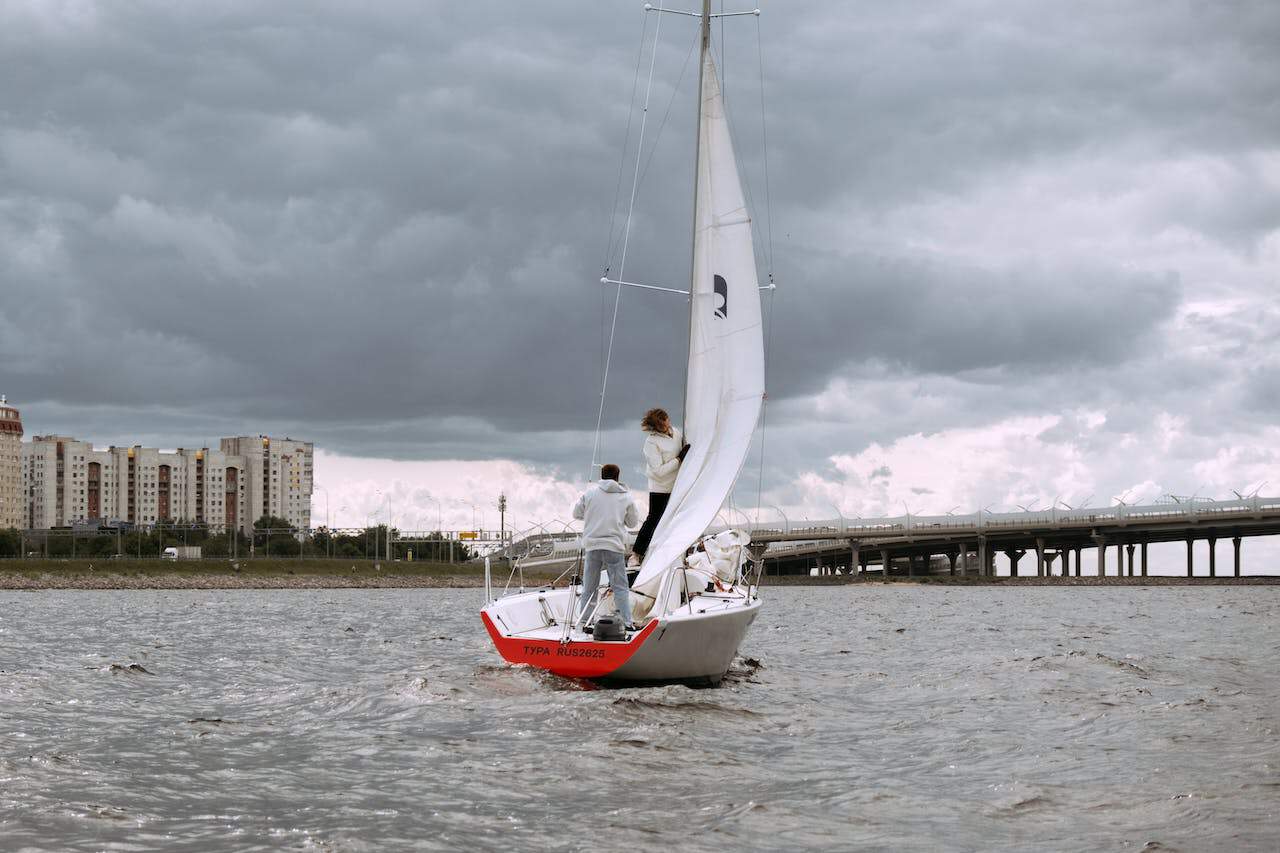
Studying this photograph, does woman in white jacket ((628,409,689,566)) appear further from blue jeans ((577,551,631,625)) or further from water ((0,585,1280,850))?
water ((0,585,1280,850))

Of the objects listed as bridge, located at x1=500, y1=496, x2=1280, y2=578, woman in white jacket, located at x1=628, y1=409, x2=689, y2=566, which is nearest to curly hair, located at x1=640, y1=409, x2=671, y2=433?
woman in white jacket, located at x1=628, y1=409, x2=689, y2=566

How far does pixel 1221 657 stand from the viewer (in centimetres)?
2386

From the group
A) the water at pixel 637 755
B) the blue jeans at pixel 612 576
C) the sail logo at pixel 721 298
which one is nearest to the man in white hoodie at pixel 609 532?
the blue jeans at pixel 612 576

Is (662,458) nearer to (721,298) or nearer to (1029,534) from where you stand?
(721,298)

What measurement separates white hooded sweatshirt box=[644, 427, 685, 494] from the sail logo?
6.64ft

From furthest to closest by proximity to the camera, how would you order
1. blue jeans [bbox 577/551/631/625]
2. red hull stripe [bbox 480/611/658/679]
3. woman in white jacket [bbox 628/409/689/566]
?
woman in white jacket [bbox 628/409/689/566] → blue jeans [bbox 577/551/631/625] → red hull stripe [bbox 480/611/658/679]

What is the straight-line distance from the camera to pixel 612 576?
17203 mm

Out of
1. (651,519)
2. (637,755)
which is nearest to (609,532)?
(651,519)

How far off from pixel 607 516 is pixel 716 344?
398 cm

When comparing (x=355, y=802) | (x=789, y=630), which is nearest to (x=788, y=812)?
(x=355, y=802)

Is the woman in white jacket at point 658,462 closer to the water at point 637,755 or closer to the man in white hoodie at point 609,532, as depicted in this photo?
the man in white hoodie at point 609,532

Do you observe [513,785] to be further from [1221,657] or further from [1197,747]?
[1221,657]

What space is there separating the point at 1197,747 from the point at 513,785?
6.91m

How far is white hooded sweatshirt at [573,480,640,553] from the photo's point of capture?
17203 mm
